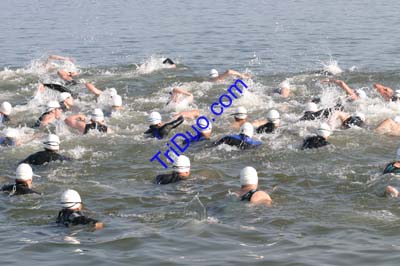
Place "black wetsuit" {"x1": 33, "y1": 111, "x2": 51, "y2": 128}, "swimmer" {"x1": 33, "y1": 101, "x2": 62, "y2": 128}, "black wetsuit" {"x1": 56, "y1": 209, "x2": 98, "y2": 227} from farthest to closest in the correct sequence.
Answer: "black wetsuit" {"x1": 33, "y1": 111, "x2": 51, "y2": 128} → "swimmer" {"x1": 33, "y1": 101, "x2": 62, "y2": 128} → "black wetsuit" {"x1": 56, "y1": 209, "x2": 98, "y2": 227}

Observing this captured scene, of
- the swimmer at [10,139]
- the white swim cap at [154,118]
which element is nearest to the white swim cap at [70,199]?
the swimmer at [10,139]

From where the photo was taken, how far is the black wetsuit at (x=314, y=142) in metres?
16.6

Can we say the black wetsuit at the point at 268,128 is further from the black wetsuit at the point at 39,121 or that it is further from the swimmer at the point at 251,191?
the black wetsuit at the point at 39,121

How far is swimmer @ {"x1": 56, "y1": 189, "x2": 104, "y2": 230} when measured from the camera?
11828 millimetres

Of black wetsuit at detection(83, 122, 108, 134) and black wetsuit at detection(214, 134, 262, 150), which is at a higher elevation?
black wetsuit at detection(83, 122, 108, 134)

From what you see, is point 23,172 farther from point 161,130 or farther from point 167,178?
point 161,130

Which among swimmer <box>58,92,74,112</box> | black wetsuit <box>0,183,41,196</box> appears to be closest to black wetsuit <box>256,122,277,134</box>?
black wetsuit <box>0,183,41,196</box>

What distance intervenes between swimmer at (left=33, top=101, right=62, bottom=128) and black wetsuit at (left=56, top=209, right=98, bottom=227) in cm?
805

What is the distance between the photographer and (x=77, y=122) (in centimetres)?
1912

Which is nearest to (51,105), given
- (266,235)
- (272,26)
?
(266,235)

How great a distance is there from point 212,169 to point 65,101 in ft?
25.4

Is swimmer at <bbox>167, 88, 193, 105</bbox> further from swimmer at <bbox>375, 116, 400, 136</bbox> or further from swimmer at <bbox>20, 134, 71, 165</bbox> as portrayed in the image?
swimmer at <bbox>20, 134, 71, 165</bbox>

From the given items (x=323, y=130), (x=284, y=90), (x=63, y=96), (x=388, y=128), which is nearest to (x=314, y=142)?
(x=323, y=130)

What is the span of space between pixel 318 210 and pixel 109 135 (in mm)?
7628
